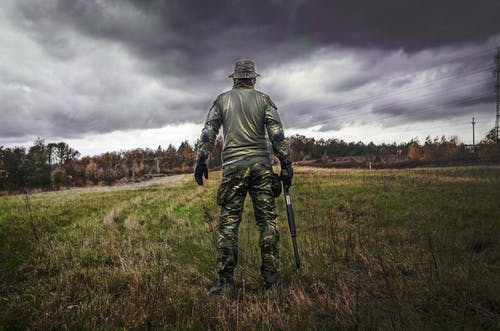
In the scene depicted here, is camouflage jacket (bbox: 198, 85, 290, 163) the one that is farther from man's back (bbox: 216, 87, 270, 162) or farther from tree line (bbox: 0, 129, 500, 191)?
tree line (bbox: 0, 129, 500, 191)

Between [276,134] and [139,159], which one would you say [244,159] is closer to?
[276,134]

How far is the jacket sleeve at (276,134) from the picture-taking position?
4023 millimetres

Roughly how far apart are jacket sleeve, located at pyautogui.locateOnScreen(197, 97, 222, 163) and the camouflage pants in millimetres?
387

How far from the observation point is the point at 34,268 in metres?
4.33

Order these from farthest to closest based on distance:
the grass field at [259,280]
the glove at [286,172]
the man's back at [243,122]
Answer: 1. the glove at [286,172]
2. the man's back at [243,122]
3. the grass field at [259,280]

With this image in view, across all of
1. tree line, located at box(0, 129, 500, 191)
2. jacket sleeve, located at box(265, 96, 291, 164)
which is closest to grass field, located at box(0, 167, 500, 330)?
jacket sleeve, located at box(265, 96, 291, 164)

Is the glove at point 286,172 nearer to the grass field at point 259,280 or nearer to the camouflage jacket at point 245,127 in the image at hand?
the camouflage jacket at point 245,127

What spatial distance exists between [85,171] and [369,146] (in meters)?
112

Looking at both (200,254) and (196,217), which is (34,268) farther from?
(196,217)

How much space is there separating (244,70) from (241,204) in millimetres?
2016

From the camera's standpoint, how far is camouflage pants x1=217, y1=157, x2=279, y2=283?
3693 mm

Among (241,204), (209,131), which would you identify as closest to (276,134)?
(209,131)

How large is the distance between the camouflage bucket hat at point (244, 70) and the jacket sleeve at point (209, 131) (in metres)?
0.50

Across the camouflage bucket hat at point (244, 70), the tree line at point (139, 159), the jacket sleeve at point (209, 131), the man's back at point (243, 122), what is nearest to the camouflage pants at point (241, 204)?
the man's back at point (243, 122)
